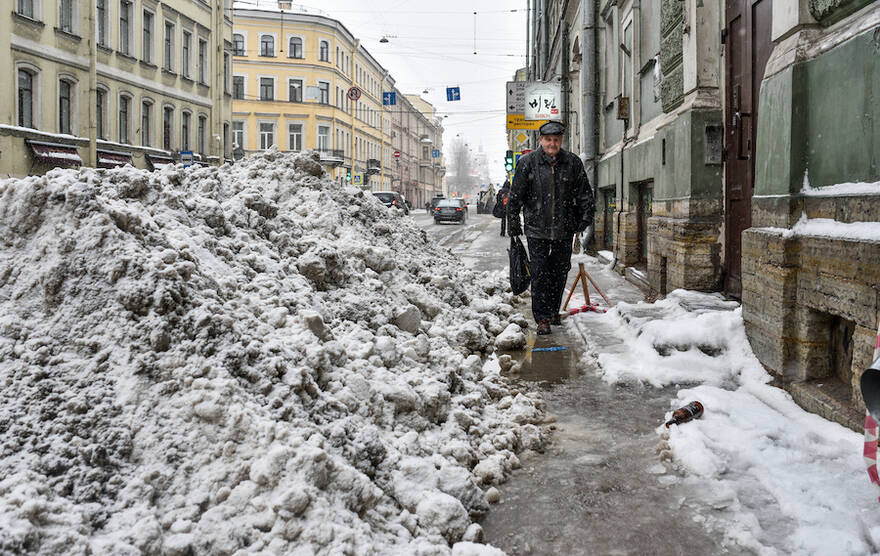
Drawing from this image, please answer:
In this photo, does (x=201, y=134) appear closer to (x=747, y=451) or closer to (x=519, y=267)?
(x=519, y=267)

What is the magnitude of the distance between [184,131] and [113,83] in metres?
5.97

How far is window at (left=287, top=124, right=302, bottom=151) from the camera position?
52.7 metres

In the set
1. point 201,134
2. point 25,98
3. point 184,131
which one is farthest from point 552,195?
point 201,134

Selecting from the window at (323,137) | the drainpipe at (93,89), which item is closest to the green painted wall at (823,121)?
the drainpipe at (93,89)

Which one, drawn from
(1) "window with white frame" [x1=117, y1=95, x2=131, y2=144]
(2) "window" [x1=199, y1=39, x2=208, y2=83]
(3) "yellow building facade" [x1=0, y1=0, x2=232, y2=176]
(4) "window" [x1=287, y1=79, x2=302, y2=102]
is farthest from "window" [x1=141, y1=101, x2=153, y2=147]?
(4) "window" [x1=287, y1=79, x2=302, y2=102]

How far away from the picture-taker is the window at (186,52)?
29.9 meters

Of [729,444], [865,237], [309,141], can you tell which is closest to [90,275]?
[729,444]

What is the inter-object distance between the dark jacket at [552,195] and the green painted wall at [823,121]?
6.43ft

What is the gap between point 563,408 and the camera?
4281 millimetres

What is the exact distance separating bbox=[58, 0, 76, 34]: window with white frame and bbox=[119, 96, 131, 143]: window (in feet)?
11.0

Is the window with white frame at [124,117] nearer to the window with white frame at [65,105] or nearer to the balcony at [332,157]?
the window with white frame at [65,105]

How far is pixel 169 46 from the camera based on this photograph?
94.6 ft

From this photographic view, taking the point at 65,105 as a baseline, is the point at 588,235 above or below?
below

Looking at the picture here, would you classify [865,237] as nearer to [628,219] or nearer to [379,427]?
[379,427]
